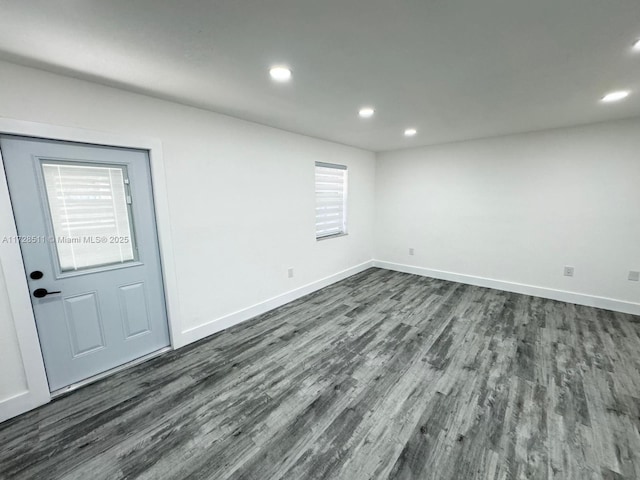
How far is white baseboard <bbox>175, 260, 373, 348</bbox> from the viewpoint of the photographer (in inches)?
112

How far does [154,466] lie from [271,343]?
54.5 inches

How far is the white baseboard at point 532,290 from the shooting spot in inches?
136

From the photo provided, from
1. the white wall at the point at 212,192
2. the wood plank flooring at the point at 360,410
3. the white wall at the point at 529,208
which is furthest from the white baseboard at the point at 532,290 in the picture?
the white wall at the point at 212,192

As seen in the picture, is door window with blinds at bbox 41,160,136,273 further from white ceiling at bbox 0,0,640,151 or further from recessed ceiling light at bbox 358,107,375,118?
recessed ceiling light at bbox 358,107,375,118

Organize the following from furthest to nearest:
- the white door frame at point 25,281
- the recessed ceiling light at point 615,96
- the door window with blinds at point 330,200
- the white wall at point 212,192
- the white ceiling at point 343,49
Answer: the door window with blinds at point 330,200
the recessed ceiling light at point 615,96
the white wall at point 212,192
the white door frame at point 25,281
the white ceiling at point 343,49

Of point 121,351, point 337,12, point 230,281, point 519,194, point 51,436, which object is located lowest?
point 51,436

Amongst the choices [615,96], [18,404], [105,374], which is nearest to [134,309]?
[105,374]

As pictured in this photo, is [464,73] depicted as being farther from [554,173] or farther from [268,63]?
[554,173]

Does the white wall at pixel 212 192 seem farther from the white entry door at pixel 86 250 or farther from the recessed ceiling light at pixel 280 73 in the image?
the recessed ceiling light at pixel 280 73

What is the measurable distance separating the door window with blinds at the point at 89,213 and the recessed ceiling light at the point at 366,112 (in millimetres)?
2329

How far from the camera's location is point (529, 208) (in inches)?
154

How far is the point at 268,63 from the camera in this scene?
1.77 meters

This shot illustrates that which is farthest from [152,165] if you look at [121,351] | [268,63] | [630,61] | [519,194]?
[519,194]

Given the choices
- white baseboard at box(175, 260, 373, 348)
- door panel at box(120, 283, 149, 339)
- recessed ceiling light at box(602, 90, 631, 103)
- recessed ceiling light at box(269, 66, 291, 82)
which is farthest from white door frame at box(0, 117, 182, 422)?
recessed ceiling light at box(602, 90, 631, 103)
